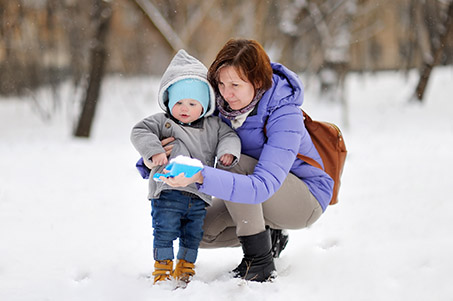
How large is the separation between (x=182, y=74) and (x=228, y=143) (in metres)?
0.38

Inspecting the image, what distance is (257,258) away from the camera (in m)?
2.12

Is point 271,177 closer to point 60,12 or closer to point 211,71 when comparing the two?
point 211,71

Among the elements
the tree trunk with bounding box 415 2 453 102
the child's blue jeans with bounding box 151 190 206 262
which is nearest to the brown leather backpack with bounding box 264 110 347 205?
the child's blue jeans with bounding box 151 190 206 262

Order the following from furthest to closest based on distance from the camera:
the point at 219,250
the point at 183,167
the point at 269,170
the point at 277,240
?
the point at 219,250
the point at 277,240
the point at 269,170
the point at 183,167

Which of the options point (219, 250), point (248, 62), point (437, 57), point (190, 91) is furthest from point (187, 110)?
point (437, 57)

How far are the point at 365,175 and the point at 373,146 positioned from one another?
227cm

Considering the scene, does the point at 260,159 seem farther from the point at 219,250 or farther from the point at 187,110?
the point at 219,250

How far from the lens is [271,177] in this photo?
77.2 inches

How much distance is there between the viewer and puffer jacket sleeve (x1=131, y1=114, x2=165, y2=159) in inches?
79.7

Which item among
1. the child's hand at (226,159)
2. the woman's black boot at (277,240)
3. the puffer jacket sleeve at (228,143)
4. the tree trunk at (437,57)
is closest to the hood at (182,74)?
the puffer jacket sleeve at (228,143)

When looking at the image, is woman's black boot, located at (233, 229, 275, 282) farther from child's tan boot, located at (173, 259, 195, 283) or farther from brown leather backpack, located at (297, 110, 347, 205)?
brown leather backpack, located at (297, 110, 347, 205)

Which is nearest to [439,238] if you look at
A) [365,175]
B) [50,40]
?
[365,175]

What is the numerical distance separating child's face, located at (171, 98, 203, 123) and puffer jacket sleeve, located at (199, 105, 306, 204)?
1.08 feet

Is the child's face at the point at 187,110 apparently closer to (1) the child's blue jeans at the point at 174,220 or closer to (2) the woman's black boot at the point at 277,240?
(1) the child's blue jeans at the point at 174,220
